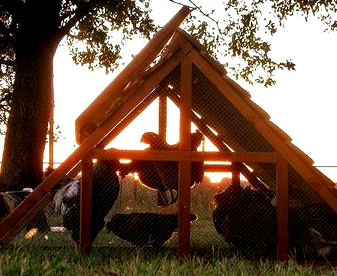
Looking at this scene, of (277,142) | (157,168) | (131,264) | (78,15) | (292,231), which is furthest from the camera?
(78,15)

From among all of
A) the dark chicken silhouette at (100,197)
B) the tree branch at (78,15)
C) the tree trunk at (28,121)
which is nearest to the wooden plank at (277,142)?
the dark chicken silhouette at (100,197)

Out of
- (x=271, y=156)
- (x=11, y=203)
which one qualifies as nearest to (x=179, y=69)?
(x=271, y=156)

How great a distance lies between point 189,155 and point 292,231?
6.22 ft

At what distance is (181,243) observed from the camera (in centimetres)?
701

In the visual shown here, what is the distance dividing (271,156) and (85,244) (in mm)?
2449

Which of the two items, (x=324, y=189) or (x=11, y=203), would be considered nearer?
(x=324, y=189)

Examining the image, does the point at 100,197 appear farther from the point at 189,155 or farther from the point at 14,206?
the point at 14,206

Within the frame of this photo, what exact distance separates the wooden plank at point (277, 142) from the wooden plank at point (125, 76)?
1.87ft

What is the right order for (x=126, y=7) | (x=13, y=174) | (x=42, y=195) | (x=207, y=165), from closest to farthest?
(x=42, y=195) → (x=207, y=165) → (x=13, y=174) → (x=126, y=7)

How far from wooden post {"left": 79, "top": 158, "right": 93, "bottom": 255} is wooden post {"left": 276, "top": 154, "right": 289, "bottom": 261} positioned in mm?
2242

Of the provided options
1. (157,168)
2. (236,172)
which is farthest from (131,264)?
(236,172)

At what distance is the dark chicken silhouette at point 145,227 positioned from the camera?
7.95 m

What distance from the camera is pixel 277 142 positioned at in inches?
276

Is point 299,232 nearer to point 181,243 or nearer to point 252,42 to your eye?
point 181,243
